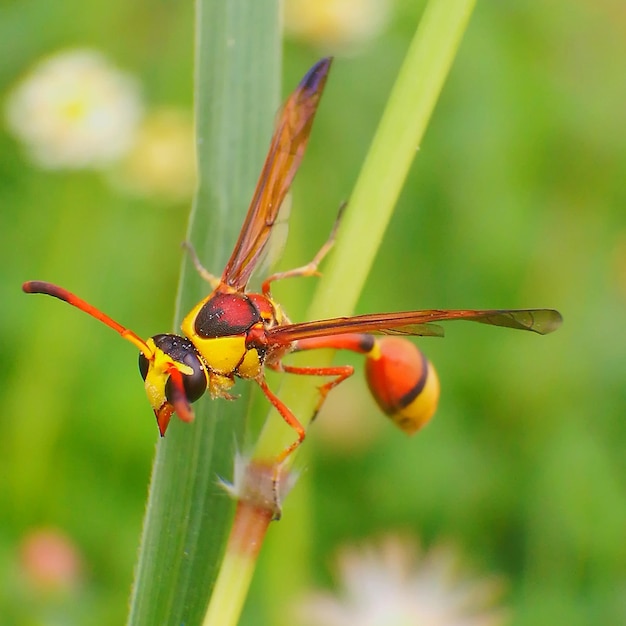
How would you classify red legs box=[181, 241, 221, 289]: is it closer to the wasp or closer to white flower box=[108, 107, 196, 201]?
the wasp

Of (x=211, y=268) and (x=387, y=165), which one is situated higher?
(x=387, y=165)

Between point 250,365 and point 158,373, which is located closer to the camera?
point 158,373

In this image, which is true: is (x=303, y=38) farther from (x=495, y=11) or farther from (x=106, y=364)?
(x=106, y=364)

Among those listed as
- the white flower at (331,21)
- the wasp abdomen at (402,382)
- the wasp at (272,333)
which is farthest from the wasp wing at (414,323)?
the white flower at (331,21)

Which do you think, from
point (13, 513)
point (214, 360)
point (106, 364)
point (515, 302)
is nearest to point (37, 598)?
point (13, 513)

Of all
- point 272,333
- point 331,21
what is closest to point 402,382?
point 272,333

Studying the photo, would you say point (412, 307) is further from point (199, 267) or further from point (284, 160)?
point (199, 267)

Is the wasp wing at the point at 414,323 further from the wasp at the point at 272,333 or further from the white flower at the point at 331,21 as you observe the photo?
the white flower at the point at 331,21
